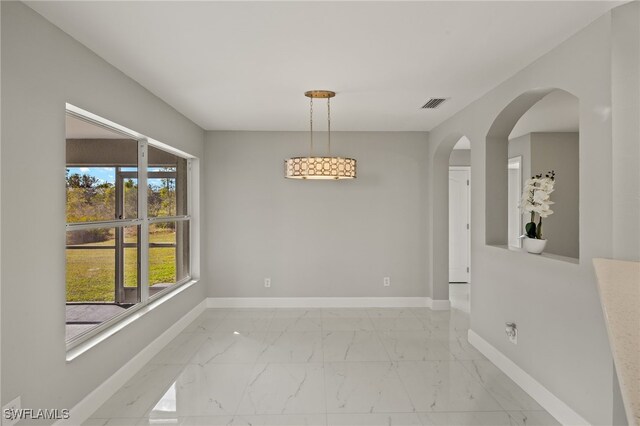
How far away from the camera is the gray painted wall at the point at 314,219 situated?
5582 millimetres

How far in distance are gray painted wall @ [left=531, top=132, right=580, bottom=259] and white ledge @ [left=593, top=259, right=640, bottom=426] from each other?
512 cm

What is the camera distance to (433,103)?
4.10 m

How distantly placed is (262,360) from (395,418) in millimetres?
1444

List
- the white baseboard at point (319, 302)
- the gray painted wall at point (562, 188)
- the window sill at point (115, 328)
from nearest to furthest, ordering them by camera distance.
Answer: the window sill at point (115, 328), the white baseboard at point (319, 302), the gray painted wall at point (562, 188)

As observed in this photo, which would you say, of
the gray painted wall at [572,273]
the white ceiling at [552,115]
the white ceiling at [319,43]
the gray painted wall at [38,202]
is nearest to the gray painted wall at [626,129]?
the gray painted wall at [572,273]

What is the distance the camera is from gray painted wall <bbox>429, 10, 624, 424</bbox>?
2.21 m

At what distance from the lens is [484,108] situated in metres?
3.74

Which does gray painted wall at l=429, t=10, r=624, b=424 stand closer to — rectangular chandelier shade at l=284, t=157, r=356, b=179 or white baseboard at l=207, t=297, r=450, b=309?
rectangular chandelier shade at l=284, t=157, r=356, b=179

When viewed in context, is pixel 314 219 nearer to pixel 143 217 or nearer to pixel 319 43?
pixel 143 217

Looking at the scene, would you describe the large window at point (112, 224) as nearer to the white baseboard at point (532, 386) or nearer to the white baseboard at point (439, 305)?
the white baseboard at point (532, 386)

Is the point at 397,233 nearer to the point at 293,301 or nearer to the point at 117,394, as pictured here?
the point at 293,301

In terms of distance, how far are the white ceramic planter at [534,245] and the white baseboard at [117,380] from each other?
3.38 m

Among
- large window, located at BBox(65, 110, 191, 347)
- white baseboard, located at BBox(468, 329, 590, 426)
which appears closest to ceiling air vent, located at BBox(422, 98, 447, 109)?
white baseboard, located at BBox(468, 329, 590, 426)

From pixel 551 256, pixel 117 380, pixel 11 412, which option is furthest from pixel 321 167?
pixel 11 412
